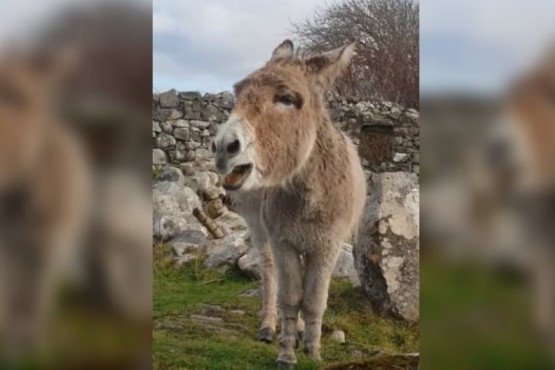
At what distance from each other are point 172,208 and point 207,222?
7.4 inches

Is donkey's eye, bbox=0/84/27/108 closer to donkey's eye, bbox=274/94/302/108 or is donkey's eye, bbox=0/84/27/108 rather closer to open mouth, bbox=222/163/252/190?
open mouth, bbox=222/163/252/190

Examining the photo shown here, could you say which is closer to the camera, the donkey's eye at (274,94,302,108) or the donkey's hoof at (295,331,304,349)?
the donkey's eye at (274,94,302,108)

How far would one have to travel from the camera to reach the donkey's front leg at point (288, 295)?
409 centimetres

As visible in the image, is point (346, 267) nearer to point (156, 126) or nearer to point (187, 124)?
point (187, 124)

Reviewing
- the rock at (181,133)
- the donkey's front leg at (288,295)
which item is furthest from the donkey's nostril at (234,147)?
the donkey's front leg at (288,295)

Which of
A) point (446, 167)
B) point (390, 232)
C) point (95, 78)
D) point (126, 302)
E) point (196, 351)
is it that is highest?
point (95, 78)

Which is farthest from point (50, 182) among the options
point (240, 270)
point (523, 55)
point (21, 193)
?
point (523, 55)

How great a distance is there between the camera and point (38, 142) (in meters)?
3.46

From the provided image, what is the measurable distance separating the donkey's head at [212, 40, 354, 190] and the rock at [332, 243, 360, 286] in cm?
47

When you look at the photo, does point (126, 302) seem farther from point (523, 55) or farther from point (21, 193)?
point (523, 55)

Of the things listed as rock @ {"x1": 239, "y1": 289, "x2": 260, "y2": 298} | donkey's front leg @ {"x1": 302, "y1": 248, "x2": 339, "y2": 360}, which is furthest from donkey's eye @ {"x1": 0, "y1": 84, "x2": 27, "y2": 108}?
donkey's front leg @ {"x1": 302, "y1": 248, "x2": 339, "y2": 360}

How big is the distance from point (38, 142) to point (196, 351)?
50.5 inches

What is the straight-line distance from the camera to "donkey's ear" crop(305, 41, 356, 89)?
4020 millimetres

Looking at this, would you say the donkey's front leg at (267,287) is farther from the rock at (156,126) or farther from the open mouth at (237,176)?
the rock at (156,126)
